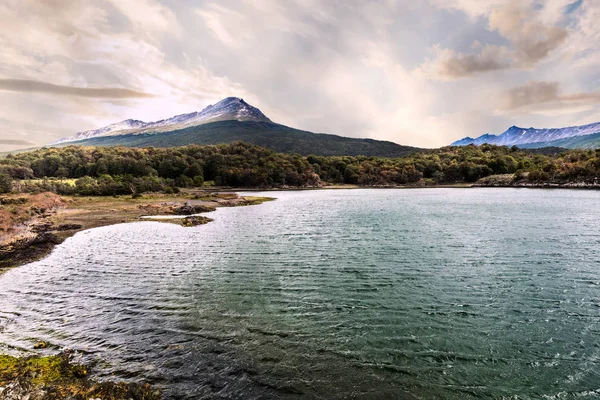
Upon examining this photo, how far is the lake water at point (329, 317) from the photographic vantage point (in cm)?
A: 1209

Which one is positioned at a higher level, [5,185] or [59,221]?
[5,185]

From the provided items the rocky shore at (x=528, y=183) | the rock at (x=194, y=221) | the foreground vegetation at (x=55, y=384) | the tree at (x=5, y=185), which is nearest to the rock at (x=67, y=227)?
the rock at (x=194, y=221)

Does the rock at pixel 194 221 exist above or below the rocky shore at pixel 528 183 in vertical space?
below

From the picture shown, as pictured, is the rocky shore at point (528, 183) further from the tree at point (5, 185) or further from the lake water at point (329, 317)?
the tree at point (5, 185)

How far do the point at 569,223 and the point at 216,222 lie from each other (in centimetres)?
5854

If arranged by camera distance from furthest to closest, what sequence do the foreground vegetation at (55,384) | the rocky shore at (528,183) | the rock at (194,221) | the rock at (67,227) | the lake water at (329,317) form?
1. the rocky shore at (528,183)
2. the rock at (194,221)
3. the rock at (67,227)
4. the lake water at (329,317)
5. the foreground vegetation at (55,384)

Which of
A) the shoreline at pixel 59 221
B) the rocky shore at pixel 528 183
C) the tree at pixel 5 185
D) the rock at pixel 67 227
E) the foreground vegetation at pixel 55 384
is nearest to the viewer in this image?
the foreground vegetation at pixel 55 384

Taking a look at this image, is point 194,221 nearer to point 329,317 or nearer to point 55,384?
point 329,317

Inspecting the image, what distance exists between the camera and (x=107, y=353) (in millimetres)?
13906

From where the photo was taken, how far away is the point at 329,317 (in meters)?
17.7

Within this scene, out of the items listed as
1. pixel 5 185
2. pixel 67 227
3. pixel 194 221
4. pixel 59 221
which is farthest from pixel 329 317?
pixel 5 185

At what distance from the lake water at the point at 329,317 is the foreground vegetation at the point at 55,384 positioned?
0.78m

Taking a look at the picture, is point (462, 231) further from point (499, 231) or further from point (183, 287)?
point (183, 287)

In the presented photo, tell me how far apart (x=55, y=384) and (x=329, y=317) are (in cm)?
1266
